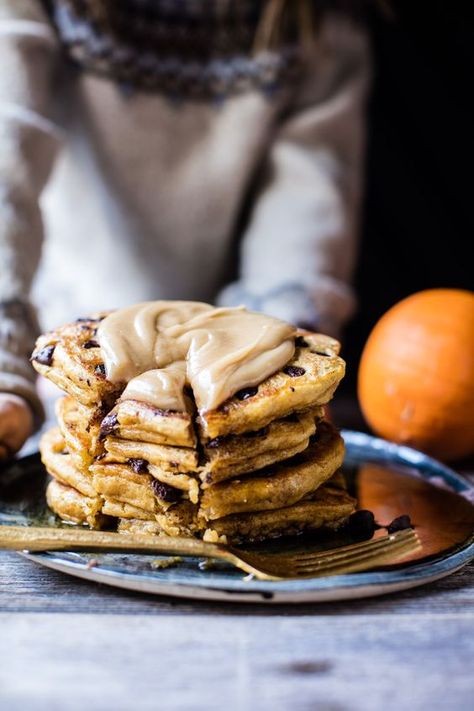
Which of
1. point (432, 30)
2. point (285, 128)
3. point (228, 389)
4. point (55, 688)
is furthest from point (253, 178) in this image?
point (55, 688)

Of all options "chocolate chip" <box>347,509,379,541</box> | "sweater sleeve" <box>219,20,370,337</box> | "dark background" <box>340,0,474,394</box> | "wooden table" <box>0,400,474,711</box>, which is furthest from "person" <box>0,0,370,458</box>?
"wooden table" <box>0,400,474,711</box>

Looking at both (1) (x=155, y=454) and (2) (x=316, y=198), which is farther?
(2) (x=316, y=198)

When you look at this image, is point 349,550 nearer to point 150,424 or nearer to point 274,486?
point 274,486

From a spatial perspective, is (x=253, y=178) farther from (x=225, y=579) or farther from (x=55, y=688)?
(x=55, y=688)

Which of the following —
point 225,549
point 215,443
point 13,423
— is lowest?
point 13,423

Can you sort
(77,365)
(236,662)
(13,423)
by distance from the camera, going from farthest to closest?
1. (13,423)
2. (77,365)
3. (236,662)

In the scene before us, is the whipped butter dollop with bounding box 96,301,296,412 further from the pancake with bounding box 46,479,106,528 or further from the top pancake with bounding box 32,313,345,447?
the pancake with bounding box 46,479,106,528

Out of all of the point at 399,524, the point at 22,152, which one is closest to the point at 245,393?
the point at 399,524
